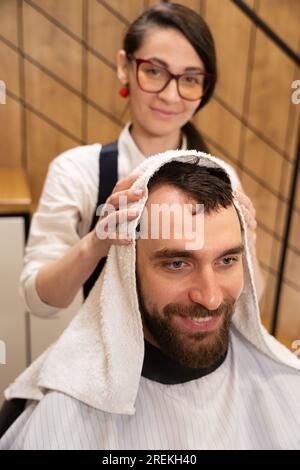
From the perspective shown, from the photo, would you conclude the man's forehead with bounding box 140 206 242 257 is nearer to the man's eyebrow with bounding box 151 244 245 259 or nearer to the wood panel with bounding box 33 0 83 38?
the man's eyebrow with bounding box 151 244 245 259

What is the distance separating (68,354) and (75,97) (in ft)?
1.43


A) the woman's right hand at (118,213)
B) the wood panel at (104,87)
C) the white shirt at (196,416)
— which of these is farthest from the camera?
the wood panel at (104,87)

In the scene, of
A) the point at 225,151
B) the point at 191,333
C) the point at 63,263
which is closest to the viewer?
the point at 191,333

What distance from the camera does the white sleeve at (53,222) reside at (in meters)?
0.92

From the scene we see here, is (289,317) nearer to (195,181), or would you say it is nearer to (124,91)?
(195,181)

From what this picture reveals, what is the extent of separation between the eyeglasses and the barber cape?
0.42 ft

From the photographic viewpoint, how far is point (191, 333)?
0.74 metres

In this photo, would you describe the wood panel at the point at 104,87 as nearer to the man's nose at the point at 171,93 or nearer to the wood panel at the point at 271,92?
the man's nose at the point at 171,93

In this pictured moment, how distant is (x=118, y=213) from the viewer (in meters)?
0.70

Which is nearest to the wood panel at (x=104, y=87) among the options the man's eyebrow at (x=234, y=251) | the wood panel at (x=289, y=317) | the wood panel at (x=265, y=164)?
the wood panel at (x=265, y=164)

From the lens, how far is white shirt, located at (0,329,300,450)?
79cm
